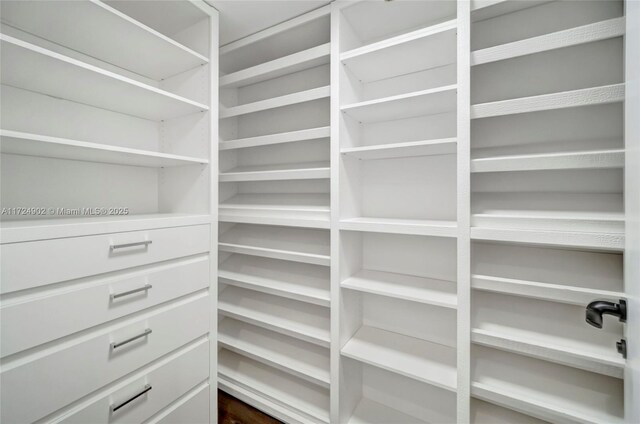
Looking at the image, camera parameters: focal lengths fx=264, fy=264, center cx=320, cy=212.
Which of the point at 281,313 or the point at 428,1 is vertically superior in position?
the point at 428,1

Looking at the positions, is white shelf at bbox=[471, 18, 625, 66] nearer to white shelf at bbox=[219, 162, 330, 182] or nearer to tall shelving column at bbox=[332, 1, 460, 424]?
tall shelving column at bbox=[332, 1, 460, 424]

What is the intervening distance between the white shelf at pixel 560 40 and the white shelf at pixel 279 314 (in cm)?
166

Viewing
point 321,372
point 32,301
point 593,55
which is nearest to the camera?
point 32,301

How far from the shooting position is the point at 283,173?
5.38 feet

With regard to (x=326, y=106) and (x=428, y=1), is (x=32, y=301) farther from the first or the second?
(x=428, y=1)

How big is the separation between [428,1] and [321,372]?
2.18m

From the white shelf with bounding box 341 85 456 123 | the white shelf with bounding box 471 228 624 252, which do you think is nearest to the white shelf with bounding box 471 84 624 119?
the white shelf with bounding box 341 85 456 123

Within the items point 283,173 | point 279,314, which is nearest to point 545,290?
point 283,173

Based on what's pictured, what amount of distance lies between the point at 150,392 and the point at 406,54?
6.88ft

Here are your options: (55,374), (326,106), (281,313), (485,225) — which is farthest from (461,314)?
(55,374)

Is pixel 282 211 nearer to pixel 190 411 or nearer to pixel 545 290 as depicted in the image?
pixel 190 411

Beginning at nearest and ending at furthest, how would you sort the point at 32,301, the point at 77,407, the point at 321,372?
the point at 32,301, the point at 77,407, the point at 321,372

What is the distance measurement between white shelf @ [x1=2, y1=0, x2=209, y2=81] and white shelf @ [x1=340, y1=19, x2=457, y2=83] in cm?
90

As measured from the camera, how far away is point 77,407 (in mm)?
1008
